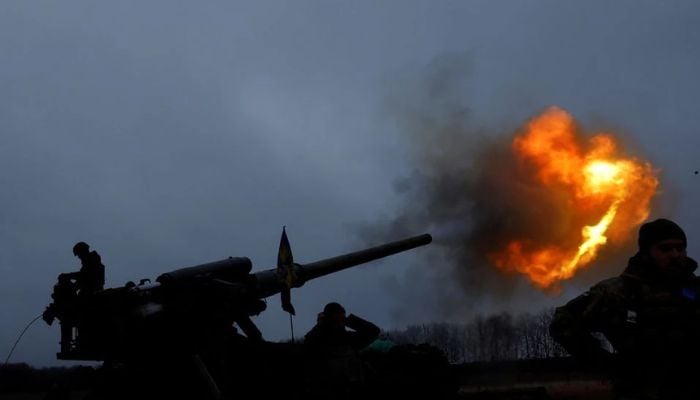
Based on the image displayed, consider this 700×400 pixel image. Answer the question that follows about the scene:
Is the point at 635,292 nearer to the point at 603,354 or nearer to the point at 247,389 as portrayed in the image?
the point at 603,354

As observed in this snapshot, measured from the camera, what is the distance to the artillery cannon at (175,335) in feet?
27.5

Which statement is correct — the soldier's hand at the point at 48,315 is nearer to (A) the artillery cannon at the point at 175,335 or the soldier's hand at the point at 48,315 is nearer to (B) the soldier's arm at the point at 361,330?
(A) the artillery cannon at the point at 175,335

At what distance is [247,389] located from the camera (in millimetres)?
8766

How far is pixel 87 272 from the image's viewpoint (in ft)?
28.1

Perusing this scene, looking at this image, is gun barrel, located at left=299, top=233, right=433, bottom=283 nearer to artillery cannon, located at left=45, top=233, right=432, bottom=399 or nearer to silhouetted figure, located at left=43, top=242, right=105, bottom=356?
artillery cannon, located at left=45, top=233, right=432, bottom=399

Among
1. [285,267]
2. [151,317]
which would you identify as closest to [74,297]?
[151,317]

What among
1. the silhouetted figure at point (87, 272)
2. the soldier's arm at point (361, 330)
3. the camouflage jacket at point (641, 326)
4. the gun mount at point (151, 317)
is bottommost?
the camouflage jacket at point (641, 326)

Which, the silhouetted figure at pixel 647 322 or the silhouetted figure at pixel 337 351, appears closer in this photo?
the silhouetted figure at pixel 647 322

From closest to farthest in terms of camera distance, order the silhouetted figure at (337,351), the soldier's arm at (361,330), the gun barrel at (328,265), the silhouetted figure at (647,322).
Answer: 1. the silhouetted figure at (647,322)
2. the silhouetted figure at (337,351)
3. the soldier's arm at (361,330)
4. the gun barrel at (328,265)

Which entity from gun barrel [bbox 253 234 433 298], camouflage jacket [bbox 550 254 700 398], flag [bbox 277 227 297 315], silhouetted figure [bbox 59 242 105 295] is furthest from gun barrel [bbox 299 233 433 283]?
A: camouflage jacket [bbox 550 254 700 398]

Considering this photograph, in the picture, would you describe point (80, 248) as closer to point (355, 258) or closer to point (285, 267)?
point (285, 267)

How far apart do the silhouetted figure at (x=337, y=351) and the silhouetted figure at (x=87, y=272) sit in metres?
2.92

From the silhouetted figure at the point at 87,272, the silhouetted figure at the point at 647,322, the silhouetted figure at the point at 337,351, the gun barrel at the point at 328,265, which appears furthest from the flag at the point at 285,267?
the silhouetted figure at the point at 647,322

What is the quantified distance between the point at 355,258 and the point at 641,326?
895 cm
